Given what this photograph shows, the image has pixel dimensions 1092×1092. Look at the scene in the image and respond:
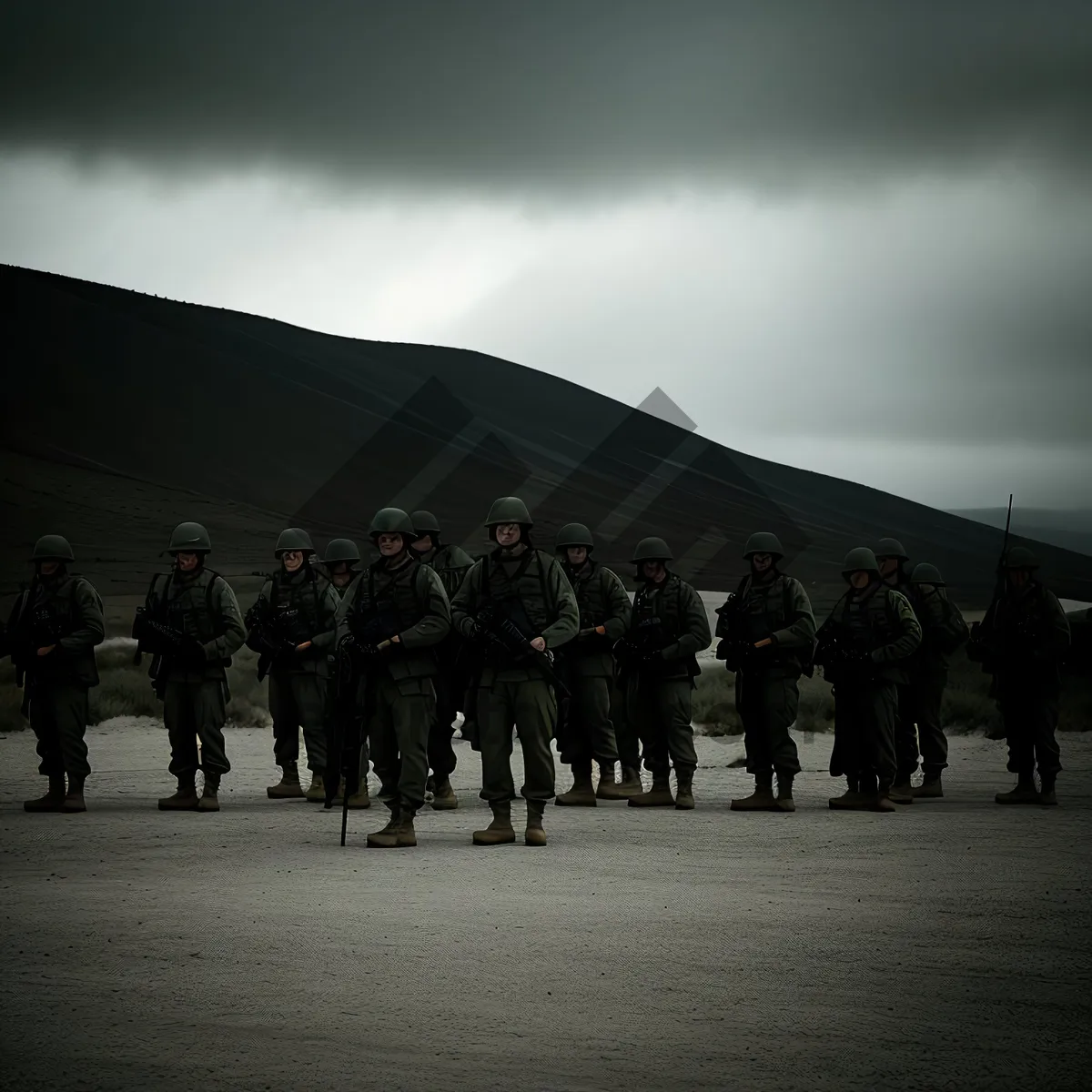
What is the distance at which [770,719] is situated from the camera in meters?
11.6

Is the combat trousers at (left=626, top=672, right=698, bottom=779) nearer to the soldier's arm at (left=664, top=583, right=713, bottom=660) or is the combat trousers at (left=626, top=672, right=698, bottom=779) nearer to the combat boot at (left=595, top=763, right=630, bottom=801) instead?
the soldier's arm at (left=664, top=583, right=713, bottom=660)

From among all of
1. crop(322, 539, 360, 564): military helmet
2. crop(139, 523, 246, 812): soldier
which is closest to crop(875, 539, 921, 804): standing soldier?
crop(322, 539, 360, 564): military helmet

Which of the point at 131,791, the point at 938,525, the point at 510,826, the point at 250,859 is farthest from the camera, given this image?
the point at 938,525

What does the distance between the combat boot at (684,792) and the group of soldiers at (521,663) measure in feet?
0.07

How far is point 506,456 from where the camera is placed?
125 m

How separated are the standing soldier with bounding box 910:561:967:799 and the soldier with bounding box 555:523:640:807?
291cm

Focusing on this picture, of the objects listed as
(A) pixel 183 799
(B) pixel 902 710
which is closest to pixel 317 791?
(A) pixel 183 799

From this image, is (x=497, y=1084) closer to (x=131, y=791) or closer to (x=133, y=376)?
(x=131, y=791)

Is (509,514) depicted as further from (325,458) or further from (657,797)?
(325,458)

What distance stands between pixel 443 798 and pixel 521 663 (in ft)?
10.6

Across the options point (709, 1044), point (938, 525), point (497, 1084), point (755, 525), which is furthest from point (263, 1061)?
point (938, 525)

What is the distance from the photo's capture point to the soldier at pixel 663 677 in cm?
1195

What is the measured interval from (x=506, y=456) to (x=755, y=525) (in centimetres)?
2493

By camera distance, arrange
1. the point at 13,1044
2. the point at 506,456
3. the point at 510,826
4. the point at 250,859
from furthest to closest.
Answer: the point at 506,456, the point at 510,826, the point at 250,859, the point at 13,1044
